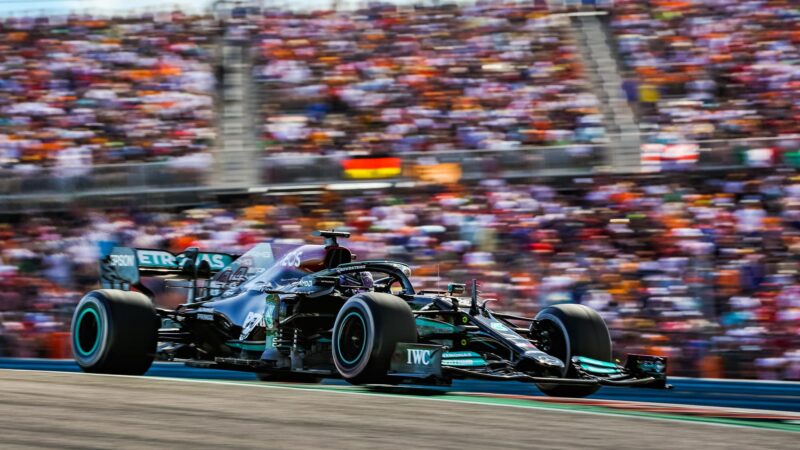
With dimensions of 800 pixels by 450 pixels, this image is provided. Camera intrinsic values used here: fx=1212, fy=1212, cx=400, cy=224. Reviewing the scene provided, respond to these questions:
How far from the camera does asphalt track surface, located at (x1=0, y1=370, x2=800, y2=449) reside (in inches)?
243

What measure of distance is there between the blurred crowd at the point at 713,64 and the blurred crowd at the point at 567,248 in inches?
72.1

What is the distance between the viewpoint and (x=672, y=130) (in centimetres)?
1953

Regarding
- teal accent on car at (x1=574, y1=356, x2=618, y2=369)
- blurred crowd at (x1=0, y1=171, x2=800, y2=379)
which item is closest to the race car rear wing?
blurred crowd at (x1=0, y1=171, x2=800, y2=379)

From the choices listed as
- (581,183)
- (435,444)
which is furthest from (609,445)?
(581,183)

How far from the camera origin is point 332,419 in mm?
6957

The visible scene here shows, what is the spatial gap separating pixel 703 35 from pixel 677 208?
604cm

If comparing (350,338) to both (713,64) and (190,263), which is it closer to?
(190,263)

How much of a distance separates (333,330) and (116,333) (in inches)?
86.7

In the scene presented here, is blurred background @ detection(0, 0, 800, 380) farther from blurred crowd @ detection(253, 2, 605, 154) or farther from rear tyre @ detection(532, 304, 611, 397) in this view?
rear tyre @ detection(532, 304, 611, 397)

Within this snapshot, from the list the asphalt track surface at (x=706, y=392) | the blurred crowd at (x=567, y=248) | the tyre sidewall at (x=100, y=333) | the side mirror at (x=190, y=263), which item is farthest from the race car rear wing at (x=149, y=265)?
the asphalt track surface at (x=706, y=392)

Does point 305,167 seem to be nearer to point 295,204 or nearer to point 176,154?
point 295,204

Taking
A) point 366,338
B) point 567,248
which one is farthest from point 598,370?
point 567,248

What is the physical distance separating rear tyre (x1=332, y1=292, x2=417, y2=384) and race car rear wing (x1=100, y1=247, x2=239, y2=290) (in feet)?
10.6

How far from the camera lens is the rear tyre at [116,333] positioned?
10.6 metres
